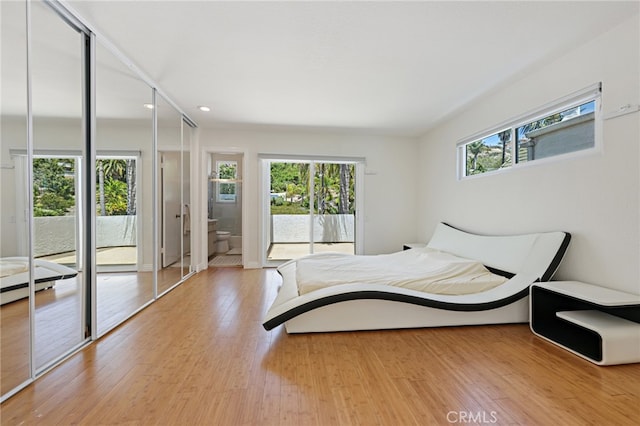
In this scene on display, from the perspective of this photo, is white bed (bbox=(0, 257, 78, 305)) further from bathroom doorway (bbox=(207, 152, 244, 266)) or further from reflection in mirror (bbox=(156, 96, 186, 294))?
bathroom doorway (bbox=(207, 152, 244, 266))

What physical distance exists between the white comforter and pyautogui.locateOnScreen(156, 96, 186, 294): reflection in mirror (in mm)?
1695

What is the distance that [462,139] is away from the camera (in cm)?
416

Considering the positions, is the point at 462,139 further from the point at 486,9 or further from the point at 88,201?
the point at 88,201

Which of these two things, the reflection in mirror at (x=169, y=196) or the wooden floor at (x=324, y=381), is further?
the reflection in mirror at (x=169, y=196)

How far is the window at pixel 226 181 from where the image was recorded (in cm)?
559

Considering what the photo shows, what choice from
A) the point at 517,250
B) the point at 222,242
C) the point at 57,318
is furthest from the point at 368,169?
the point at 57,318

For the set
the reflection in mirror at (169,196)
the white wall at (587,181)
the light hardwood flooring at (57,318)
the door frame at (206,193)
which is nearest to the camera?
the light hardwood flooring at (57,318)

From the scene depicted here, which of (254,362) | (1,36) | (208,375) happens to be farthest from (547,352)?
(1,36)

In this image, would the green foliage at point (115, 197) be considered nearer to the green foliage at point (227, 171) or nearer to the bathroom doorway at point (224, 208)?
the bathroom doorway at point (224, 208)

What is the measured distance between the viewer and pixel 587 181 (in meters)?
2.43

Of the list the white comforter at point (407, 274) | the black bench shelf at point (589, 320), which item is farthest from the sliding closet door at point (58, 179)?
the black bench shelf at point (589, 320)

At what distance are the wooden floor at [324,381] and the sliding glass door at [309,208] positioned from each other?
2.88 meters

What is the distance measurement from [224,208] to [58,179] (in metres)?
4.06

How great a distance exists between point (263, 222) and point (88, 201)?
3.07 m
